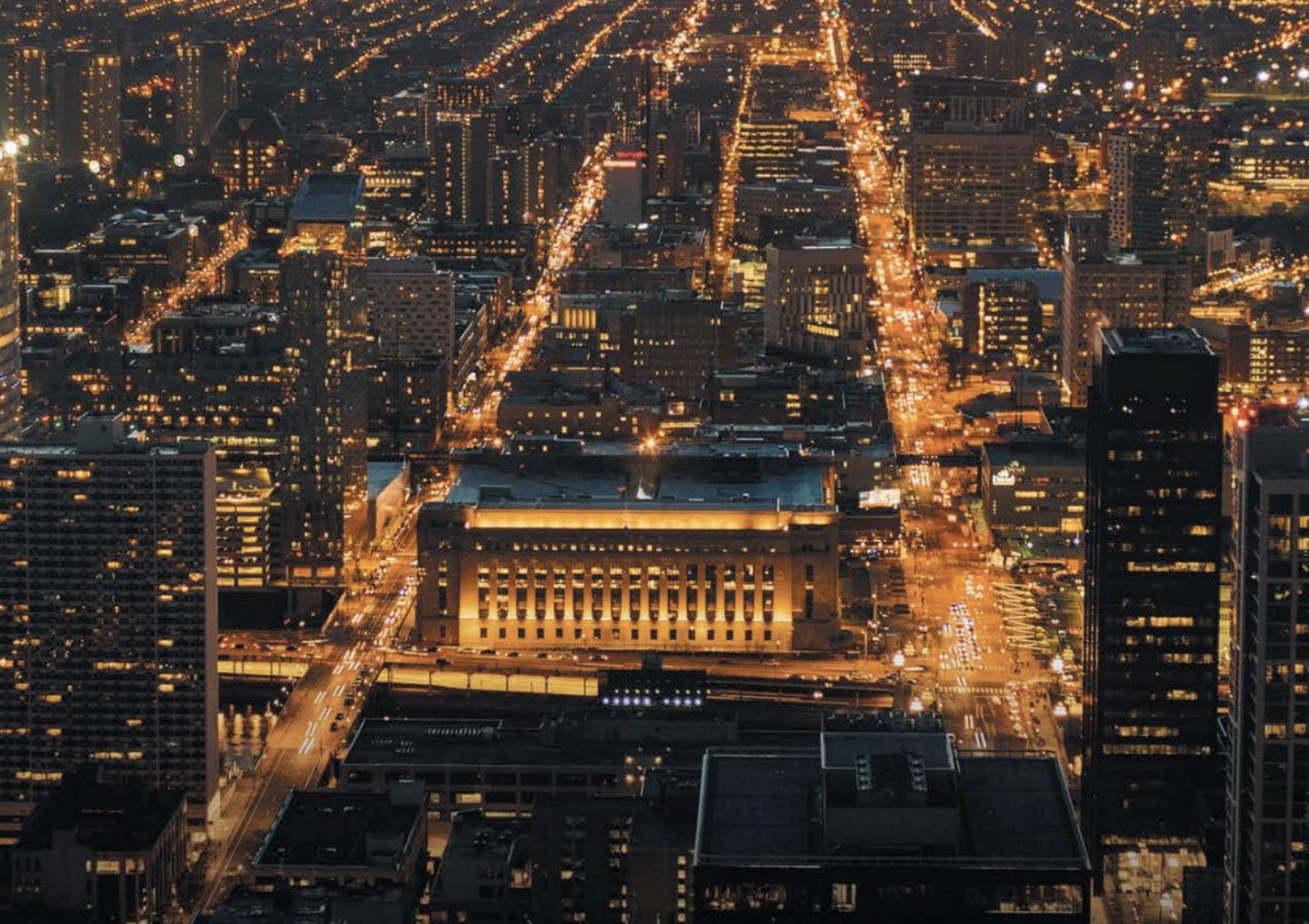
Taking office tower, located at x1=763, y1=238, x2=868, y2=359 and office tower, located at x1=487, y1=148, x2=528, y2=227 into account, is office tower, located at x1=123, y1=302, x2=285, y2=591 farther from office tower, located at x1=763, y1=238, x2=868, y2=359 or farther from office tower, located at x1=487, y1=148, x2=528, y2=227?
office tower, located at x1=487, y1=148, x2=528, y2=227

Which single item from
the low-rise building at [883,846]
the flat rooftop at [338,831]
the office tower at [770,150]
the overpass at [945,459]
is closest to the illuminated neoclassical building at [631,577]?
the overpass at [945,459]

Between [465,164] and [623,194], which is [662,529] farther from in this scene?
[465,164]

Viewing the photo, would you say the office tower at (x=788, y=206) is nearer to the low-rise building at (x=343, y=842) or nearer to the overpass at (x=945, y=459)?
the overpass at (x=945, y=459)

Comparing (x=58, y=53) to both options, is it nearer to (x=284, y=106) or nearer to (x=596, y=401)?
(x=284, y=106)

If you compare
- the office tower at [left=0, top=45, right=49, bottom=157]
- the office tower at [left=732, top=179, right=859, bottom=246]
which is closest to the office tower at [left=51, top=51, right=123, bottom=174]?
the office tower at [left=0, top=45, right=49, bottom=157]

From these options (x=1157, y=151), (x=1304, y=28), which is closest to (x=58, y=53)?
(x=1157, y=151)

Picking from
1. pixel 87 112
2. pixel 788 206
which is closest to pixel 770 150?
pixel 788 206
